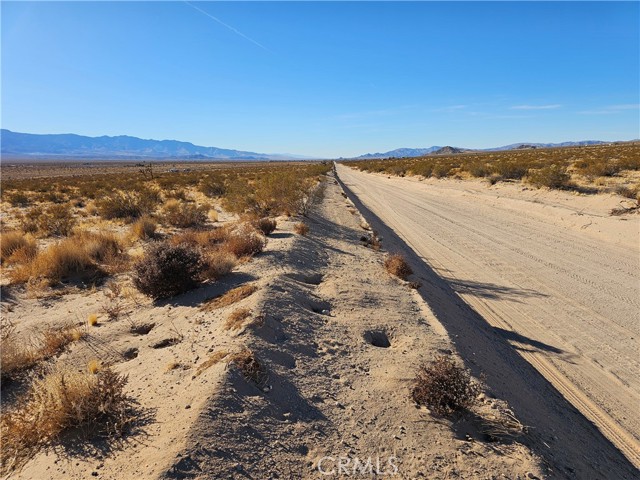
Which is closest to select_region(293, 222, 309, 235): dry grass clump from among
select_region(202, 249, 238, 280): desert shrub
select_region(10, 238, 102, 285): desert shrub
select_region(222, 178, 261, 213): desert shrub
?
select_region(202, 249, 238, 280): desert shrub

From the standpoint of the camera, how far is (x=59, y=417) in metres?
3.71

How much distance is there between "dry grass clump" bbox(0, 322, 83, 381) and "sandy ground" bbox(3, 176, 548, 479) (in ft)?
1.02

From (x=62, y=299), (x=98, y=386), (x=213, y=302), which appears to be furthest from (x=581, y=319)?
(x=62, y=299)

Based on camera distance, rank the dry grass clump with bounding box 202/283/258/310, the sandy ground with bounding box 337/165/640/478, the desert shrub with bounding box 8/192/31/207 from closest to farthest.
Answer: the sandy ground with bounding box 337/165/640/478 < the dry grass clump with bounding box 202/283/258/310 < the desert shrub with bounding box 8/192/31/207

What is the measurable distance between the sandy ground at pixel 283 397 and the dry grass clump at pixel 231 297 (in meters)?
A: 0.21

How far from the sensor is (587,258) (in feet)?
38.0

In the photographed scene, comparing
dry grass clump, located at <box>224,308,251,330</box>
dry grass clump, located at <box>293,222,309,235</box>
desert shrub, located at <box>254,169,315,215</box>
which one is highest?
desert shrub, located at <box>254,169,315,215</box>

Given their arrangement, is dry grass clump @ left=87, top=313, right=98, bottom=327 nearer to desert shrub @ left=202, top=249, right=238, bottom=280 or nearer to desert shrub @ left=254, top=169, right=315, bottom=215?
desert shrub @ left=202, top=249, right=238, bottom=280

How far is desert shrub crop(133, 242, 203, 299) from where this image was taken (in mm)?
A: 7689

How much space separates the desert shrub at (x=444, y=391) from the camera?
430cm

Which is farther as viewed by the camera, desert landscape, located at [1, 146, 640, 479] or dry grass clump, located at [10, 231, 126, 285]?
dry grass clump, located at [10, 231, 126, 285]

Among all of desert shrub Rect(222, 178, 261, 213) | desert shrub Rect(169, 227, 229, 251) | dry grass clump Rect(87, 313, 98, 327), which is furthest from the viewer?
desert shrub Rect(222, 178, 261, 213)

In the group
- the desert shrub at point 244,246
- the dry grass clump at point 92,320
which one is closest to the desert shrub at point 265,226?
the desert shrub at point 244,246

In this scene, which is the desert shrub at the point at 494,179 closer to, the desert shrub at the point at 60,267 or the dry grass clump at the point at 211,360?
the desert shrub at the point at 60,267
